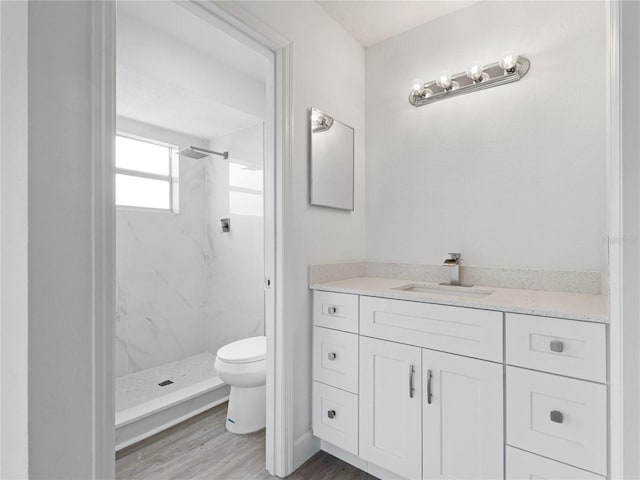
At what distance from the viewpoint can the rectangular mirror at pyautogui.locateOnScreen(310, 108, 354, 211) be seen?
177cm

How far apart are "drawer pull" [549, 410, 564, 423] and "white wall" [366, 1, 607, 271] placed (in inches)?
28.8

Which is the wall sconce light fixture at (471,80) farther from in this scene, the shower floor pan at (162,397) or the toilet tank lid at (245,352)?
the shower floor pan at (162,397)

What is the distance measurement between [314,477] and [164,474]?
729mm

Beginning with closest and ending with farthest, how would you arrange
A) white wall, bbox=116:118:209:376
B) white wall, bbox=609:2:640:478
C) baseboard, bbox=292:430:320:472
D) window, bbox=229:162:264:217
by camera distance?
white wall, bbox=609:2:640:478
baseboard, bbox=292:430:320:472
white wall, bbox=116:118:209:376
window, bbox=229:162:264:217

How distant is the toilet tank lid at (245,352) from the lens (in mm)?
1985

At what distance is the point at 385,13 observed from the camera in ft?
6.16

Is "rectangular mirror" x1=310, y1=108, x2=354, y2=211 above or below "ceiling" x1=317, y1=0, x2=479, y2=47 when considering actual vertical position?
below

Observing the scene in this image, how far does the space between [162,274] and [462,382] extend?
256 cm

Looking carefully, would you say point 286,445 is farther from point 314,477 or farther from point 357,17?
point 357,17

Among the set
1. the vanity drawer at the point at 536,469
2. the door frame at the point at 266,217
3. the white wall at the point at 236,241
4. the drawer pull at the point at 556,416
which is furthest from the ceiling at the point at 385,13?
the vanity drawer at the point at 536,469

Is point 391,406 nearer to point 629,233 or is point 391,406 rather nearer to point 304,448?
point 304,448

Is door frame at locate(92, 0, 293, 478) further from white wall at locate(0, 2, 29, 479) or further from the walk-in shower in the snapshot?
the walk-in shower

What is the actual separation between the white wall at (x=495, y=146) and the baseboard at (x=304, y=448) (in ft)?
3.65

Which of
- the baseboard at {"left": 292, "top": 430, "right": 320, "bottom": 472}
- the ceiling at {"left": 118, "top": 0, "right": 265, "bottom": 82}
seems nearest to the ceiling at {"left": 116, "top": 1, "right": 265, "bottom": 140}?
the ceiling at {"left": 118, "top": 0, "right": 265, "bottom": 82}
